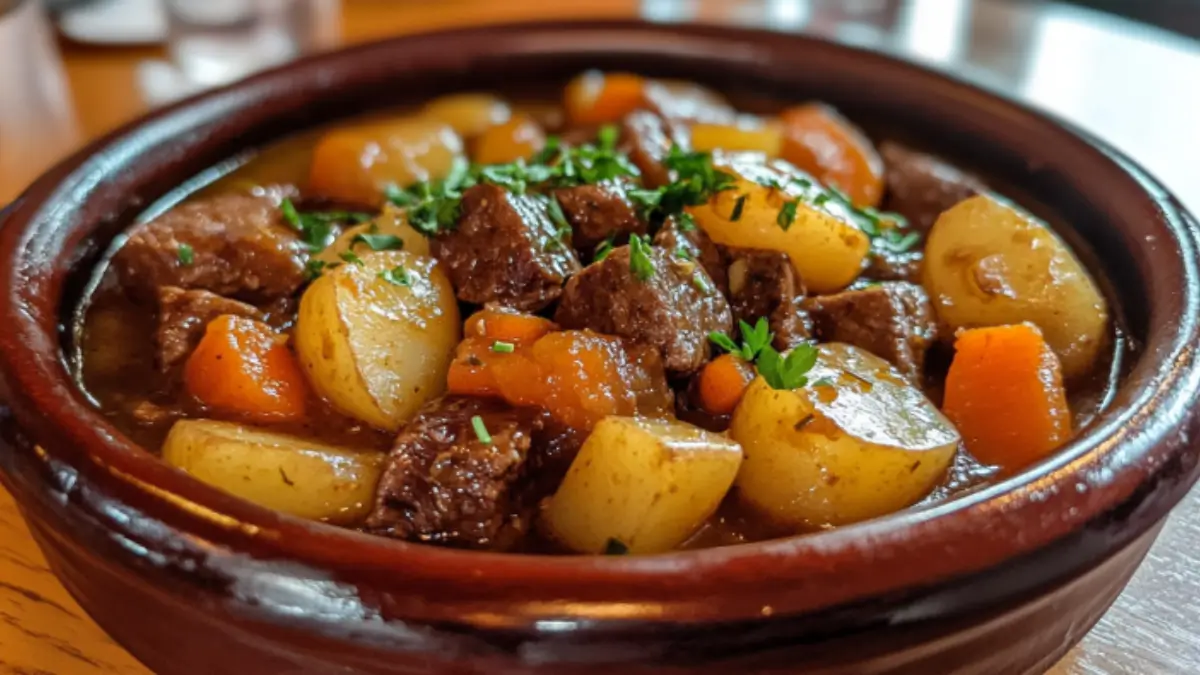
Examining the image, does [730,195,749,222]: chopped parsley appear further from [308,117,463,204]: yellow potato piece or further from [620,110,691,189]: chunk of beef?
[308,117,463,204]: yellow potato piece

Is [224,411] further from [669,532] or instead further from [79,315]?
[669,532]

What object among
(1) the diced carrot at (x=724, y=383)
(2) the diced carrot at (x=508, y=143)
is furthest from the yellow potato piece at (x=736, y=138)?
(1) the diced carrot at (x=724, y=383)

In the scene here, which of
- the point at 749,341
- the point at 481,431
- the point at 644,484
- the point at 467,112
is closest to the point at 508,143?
the point at 467,112

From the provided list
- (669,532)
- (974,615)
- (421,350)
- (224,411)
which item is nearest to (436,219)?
(421,350)

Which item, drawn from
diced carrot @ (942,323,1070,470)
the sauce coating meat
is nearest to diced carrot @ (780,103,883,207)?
the sauce coating meat

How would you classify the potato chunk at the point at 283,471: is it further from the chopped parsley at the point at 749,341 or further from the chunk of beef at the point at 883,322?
the chunk of beef at the point at 883,322
